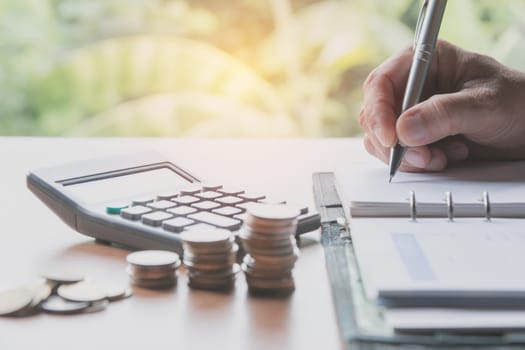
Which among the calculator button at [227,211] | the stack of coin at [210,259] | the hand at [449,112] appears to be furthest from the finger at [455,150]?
the stack of coin at [210,259]

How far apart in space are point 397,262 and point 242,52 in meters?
2.52

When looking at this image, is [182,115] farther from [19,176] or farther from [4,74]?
[19,176]

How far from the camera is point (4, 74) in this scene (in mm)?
3094

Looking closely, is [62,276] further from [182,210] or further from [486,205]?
[486,205]

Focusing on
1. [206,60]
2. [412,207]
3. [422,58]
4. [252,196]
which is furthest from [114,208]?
[206,60]

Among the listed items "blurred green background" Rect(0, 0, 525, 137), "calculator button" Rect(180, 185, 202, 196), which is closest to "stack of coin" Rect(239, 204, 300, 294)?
"calculator button" Rect(180, 185, 202, 196)

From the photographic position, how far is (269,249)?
22.4 inches

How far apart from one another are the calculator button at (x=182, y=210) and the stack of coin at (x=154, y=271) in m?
0.10

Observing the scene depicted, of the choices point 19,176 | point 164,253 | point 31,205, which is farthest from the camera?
point 19,176

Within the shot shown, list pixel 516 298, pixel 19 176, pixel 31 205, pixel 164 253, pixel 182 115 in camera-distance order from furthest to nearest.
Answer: pixel 182 115 < pixel 19 176 < pixel 31 205 < pixel 164 253 < pixel 516 298

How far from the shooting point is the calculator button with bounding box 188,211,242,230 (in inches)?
26.4

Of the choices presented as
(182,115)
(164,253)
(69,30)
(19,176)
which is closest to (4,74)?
(69,30)

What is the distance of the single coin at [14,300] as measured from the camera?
541mm

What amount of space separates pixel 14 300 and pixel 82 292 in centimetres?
5
